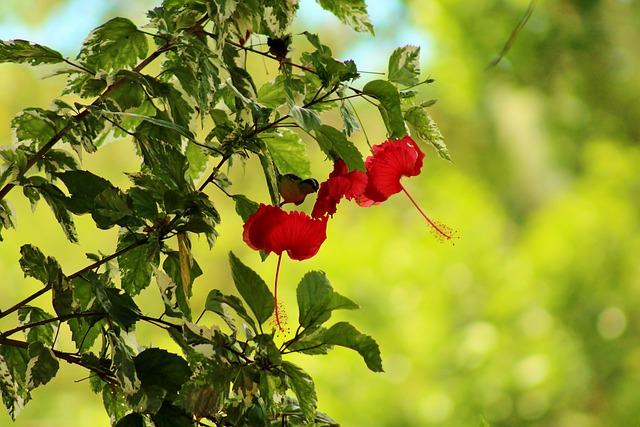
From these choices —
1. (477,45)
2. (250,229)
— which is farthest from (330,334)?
(477,45)

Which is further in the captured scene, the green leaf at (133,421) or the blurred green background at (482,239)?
the blurred green background at (482,239)

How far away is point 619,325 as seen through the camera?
409 cm

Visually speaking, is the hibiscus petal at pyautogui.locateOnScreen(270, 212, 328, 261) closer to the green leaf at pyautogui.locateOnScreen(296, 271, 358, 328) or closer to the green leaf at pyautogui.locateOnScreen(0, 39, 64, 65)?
the green leaf at pyautogui.locateOnScreen(296, 271, 358, 328)

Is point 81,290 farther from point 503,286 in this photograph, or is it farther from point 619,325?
point 619,325

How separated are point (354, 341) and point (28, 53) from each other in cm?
27

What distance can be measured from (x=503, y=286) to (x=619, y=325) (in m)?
0.61

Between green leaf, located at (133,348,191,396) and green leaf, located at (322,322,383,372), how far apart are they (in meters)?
0.09

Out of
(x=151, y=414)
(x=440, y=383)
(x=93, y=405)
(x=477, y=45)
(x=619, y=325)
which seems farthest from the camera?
(x=477, y=45)

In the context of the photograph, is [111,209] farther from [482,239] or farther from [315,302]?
[482,239]

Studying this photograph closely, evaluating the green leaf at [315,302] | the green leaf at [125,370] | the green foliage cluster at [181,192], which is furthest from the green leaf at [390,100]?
the green leaf at [125,370]

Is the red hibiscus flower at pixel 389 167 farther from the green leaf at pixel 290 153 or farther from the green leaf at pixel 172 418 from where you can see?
the green leaf at pixel 172 418

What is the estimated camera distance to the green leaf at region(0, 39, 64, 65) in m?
0.62

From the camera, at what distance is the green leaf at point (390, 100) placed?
617mm

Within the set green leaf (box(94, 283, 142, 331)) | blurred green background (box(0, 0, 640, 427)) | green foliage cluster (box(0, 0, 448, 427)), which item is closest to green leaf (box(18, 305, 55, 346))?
green foliage cluster (box(0, 0, 448, 427))
